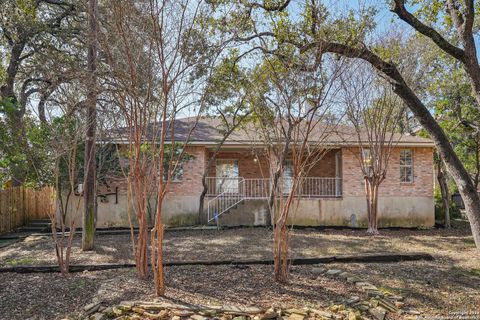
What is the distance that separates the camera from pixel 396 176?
14.1 m

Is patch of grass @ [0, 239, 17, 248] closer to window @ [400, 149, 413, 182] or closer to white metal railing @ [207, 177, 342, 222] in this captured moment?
white metal railing @ [207, 177, 342, 222]

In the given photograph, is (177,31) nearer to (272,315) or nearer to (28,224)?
(272,315)

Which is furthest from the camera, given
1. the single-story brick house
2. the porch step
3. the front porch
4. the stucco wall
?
the front porch

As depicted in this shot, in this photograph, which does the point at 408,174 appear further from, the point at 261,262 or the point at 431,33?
the point at 261,262

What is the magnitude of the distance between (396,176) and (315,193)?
3.35m

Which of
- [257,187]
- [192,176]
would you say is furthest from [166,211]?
[257,187]

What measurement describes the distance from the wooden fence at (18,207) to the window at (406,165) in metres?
13.2

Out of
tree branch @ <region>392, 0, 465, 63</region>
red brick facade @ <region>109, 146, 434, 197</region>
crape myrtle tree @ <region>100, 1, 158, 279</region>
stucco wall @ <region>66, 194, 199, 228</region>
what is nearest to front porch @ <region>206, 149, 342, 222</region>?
red brick facade @ <region>109, 146, 434, 197</region>

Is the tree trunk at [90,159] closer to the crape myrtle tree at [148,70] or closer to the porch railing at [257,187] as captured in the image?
the crape myrtle tree at [148,70]

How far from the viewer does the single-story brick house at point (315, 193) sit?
1331 centimetres

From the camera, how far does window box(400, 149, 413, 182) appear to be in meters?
14.2

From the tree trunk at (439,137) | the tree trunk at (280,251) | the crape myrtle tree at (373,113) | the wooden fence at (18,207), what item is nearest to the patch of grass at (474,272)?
the tree trunk at (439,137)

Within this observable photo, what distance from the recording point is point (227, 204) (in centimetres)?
1363

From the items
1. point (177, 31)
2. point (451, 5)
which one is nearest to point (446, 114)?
point (451, 5)
